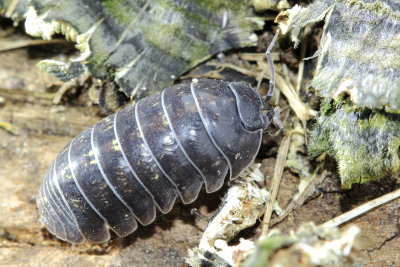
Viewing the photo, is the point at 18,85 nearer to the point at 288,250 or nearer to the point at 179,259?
the point at 179,259

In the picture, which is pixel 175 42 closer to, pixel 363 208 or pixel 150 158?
pixel 150 158

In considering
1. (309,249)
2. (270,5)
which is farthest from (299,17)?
(309,249)

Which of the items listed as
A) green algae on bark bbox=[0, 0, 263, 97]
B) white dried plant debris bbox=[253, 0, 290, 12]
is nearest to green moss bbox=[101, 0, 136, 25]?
green algae on bark bbox=[0, 0, 263, 97]

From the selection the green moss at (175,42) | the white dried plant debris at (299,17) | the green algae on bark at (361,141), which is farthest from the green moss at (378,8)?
the green moss at (175,42)

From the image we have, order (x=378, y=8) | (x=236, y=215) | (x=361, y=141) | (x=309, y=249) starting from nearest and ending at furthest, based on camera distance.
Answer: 1. (x=309, y=249)
2. (x=378, y=8)
3. (x=361, y=141)
4. (x=236, y=215)

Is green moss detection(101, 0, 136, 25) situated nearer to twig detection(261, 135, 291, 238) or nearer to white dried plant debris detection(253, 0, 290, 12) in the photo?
white dried plant debris detection(253, 0, 290, 12)

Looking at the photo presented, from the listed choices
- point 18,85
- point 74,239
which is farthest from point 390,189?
point 18,85
